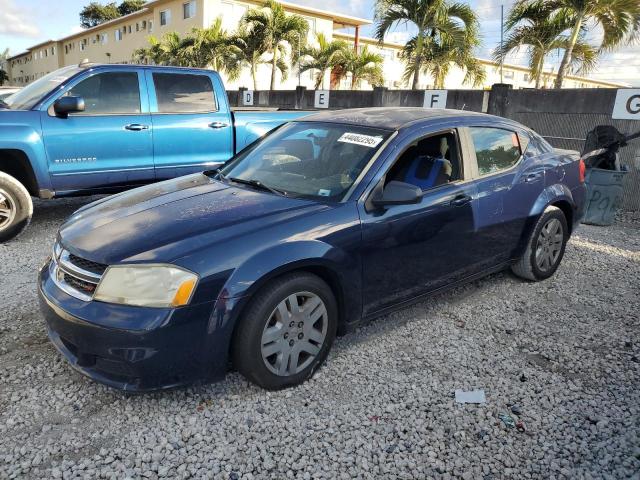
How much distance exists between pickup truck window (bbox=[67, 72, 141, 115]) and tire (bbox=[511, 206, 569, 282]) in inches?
185

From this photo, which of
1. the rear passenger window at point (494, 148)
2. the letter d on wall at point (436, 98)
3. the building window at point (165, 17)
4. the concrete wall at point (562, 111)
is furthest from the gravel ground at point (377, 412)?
the building window at point (165, 17)

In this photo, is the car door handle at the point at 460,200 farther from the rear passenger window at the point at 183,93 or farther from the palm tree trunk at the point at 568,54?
the palm tree trunk at the point at 568,54

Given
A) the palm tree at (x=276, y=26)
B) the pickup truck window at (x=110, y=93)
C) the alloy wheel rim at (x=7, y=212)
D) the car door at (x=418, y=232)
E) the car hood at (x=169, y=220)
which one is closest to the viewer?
the car hood at (x=169, y=220)

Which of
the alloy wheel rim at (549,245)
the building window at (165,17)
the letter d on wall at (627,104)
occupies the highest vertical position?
the building window at (165,17)

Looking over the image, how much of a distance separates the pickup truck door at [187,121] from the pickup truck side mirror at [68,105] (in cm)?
91

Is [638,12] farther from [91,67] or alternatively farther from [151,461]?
[151,461]

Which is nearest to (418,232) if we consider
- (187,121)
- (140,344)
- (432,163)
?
(432,163)

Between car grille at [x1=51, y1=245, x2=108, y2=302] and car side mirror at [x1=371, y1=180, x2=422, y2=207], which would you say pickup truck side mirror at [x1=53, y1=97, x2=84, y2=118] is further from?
car side mirror at [x1=371, y1=180, x2=422, y2=207]

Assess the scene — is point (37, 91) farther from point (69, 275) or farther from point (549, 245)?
point (549, 245)

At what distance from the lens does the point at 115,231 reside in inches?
114

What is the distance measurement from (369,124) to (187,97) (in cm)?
366

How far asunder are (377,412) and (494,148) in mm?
2458

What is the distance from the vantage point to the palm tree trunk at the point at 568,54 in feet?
42.5

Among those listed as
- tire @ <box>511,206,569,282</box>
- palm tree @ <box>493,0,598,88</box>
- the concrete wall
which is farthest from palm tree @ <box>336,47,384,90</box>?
tire @ <box>511,206,569,282</box>
